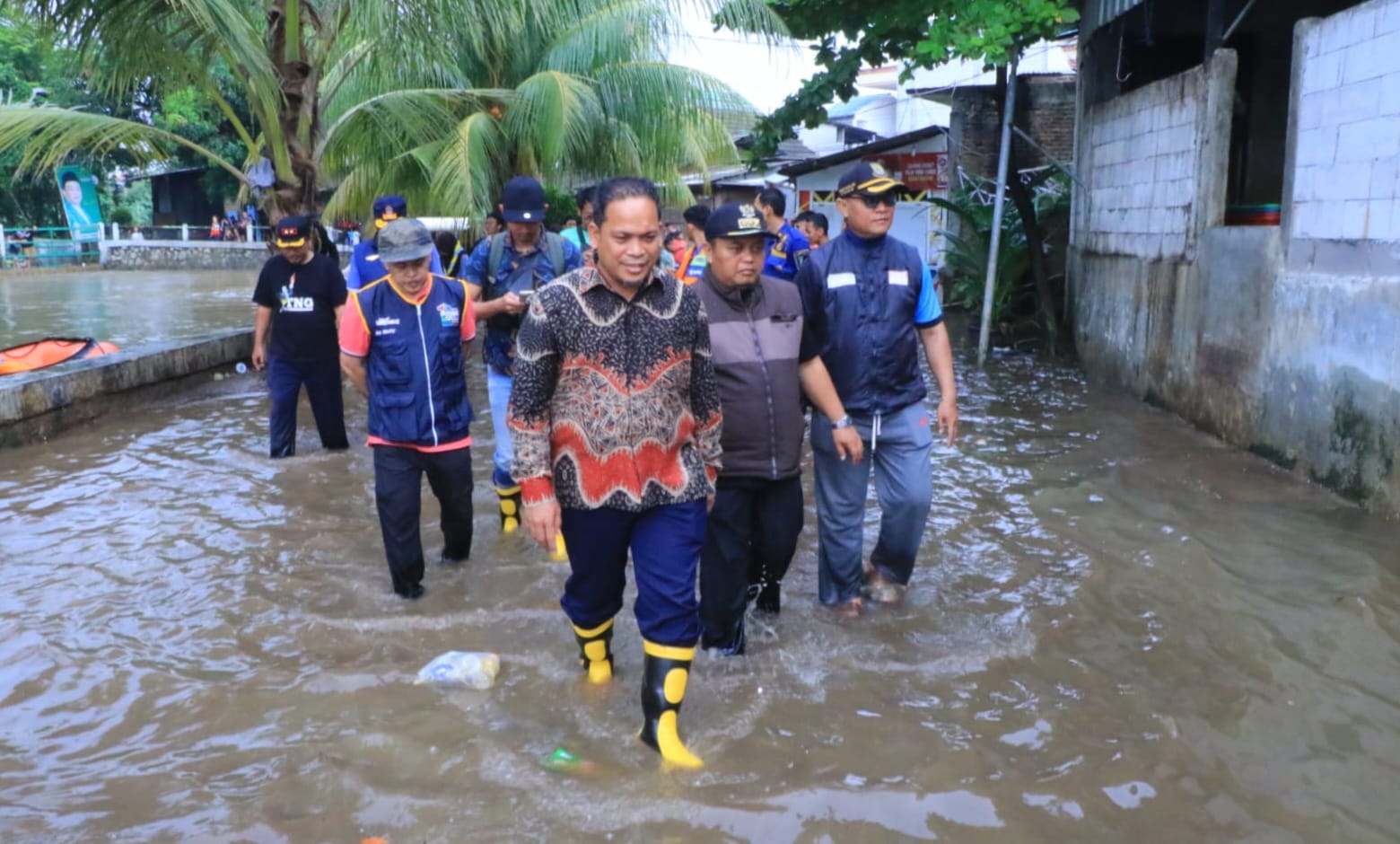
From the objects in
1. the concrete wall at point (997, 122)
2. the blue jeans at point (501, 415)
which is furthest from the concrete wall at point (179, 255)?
the blue jeans at point (501, 415)

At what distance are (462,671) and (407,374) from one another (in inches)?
55.5

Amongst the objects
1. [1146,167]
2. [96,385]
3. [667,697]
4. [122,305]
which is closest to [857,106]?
[122,305]

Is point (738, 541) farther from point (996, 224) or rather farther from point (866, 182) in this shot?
point (996, 224)

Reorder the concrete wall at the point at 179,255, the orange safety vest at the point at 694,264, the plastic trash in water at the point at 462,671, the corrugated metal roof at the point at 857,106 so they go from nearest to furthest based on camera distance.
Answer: the plastic trash in water at the point at 462,671
the orange safety vest at the point at 694,264
the corrugated metal roof at the point at 857,106
the concrete wall at the point at 179,255

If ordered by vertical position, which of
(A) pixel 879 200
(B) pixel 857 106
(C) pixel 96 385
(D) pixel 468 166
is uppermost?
(B) pixel 857 106

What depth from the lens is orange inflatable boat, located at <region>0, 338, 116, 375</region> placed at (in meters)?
9.30

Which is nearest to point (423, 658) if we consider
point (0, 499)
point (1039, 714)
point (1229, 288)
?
point (1039, 714)

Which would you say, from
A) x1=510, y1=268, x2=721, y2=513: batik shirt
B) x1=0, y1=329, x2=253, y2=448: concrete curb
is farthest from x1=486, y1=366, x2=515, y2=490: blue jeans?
x1=0, y1=329, x2=253, y2=448: concrete curb

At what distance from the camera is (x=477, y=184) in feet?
45.5

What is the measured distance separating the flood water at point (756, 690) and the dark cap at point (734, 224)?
1623 mm

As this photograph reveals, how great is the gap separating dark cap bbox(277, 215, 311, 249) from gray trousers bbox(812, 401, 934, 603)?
4369 mm

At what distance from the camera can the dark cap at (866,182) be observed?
4.43 m

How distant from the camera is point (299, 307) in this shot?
7.68 m

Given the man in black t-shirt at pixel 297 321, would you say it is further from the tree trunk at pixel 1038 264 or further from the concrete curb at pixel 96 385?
the tree trunk at pixel 1038 264
